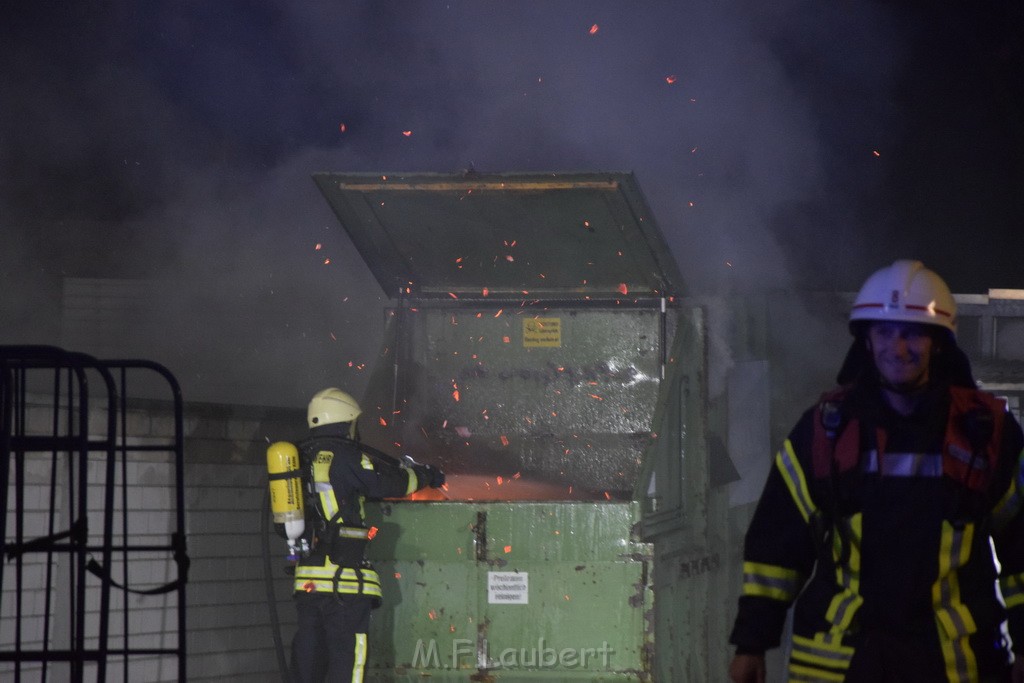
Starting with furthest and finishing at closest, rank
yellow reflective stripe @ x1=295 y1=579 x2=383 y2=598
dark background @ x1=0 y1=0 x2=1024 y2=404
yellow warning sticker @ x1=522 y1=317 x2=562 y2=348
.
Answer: dark background @ x1=0 y1=0 x2=1024 y2=404 → yellow warning sticker @ x1=522 y1=317 x2=562 y2=348 → yellow reflective stripe @ x1=295 y1=579 x2=383 y2=598

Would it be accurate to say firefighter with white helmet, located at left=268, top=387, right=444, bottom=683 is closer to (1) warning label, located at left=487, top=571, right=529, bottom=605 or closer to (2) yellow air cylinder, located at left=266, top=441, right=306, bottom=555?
(2) yellow air cylinder, located at left=266, top=441, right=306, bottom=555

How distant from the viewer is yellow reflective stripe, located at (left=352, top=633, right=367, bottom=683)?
5.95 meters

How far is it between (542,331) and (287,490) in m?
1.82

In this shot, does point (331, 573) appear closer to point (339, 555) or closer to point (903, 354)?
point (339, 555)

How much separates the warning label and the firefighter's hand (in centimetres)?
294

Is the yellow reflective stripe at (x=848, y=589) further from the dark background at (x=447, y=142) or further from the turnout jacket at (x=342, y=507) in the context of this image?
the dark background at (x=447, y=142)

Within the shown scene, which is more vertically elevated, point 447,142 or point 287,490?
point 447,142

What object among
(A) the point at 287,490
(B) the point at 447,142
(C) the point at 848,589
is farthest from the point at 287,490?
(B) the point at 447,142

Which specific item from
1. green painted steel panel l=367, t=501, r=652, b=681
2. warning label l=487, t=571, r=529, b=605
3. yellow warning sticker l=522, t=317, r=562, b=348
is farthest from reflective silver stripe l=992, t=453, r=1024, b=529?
yellow warning sticker l=522, t=317, r=562, b=348

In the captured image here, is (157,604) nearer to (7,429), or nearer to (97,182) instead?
(7,429)

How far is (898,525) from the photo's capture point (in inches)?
112

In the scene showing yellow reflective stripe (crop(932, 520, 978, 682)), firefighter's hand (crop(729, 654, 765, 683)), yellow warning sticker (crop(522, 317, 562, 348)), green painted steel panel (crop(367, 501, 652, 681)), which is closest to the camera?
yellow reflective stripe (crop(932, 520, 978, 682))

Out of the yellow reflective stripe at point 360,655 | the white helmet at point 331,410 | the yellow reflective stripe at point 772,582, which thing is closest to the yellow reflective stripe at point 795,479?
the yellow reflective stripe at point 772,582

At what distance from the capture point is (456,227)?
668cm
